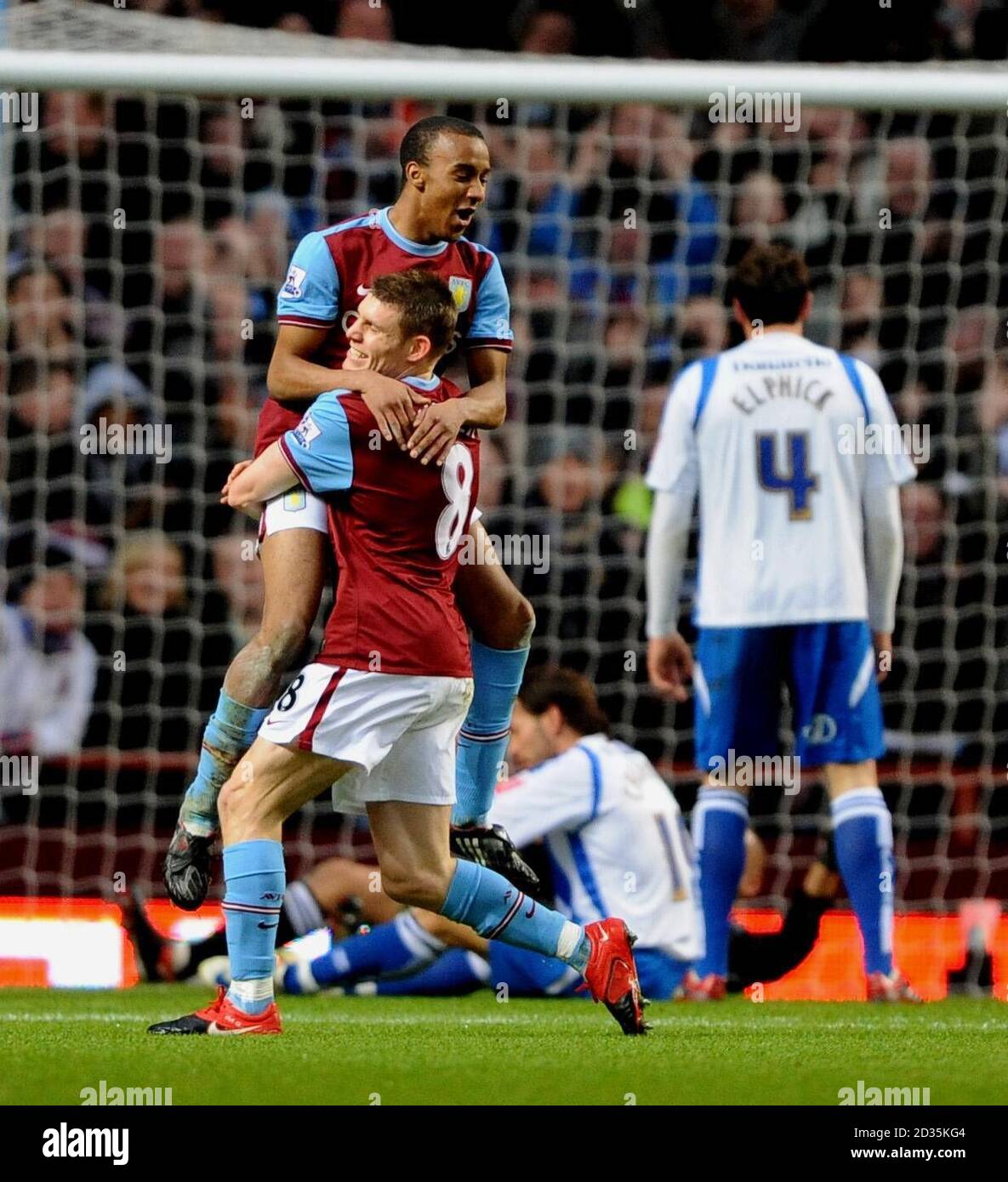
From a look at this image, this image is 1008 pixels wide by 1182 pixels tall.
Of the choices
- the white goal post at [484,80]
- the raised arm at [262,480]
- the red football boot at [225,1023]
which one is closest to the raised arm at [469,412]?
the raised arm at [262,480]

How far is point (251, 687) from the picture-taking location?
5.42 metres

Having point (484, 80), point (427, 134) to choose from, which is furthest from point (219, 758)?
point (484, 80)

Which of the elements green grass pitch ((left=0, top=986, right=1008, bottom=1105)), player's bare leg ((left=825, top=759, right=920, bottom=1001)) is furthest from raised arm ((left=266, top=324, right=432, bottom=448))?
player's bare leg ((left=825, top=759, right=920, bottom=1001))

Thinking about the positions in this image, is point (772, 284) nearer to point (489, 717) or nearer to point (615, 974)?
point (489, 717)

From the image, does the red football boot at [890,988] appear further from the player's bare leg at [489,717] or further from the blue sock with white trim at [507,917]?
the blue sock with white trim at [507,917]

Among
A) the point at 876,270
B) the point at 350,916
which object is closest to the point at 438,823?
the point at 350,916

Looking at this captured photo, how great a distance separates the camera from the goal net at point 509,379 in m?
8.82

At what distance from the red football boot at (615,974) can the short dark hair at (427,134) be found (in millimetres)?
2040

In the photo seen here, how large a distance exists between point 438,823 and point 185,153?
6.39 meters

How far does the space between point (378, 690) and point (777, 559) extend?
2.32 meters

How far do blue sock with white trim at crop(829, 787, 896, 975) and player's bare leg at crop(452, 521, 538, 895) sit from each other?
1287mm

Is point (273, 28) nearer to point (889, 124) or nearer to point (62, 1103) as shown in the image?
point (889, 124)

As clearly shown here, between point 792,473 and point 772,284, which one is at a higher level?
point 772,284

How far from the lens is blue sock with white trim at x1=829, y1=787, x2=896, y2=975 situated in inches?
265
